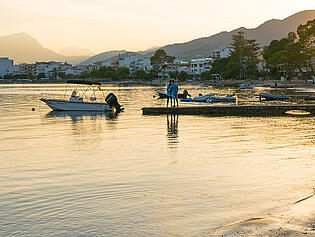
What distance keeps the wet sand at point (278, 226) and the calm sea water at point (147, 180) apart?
441mm

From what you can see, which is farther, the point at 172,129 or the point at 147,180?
the point at 172,129

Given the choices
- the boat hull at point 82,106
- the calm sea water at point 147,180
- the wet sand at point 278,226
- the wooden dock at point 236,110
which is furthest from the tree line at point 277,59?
the wet sand at point 278,226

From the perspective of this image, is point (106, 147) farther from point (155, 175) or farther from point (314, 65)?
point (314, 65)

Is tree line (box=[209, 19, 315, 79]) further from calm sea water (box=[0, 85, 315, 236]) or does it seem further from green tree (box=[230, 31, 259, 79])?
calm sea water (box=[0, 85, 315, 236])

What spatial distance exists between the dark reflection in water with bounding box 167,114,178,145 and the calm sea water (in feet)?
0.41

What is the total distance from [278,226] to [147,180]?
483 centimetres

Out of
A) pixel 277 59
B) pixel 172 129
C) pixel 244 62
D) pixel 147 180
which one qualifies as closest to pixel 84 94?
pixel 172 129

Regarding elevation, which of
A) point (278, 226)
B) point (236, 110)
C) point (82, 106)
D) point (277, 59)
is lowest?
point (278, 226)

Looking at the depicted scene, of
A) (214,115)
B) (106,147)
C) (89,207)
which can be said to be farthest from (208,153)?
(214,115)

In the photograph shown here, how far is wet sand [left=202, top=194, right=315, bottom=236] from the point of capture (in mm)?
6531

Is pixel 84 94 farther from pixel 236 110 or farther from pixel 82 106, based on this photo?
pixel 236 110

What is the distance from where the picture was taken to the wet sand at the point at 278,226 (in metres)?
6.53

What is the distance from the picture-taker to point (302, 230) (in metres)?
6.52

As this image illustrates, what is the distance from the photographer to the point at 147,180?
11031mm
